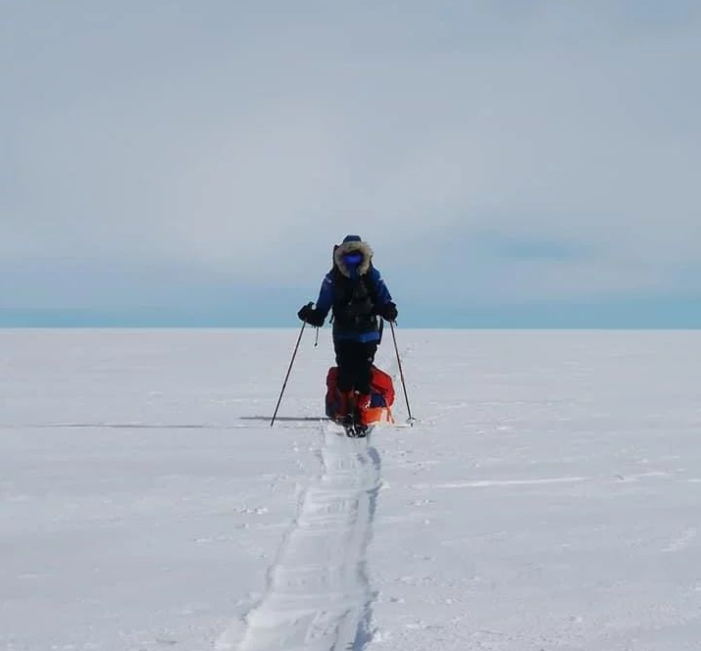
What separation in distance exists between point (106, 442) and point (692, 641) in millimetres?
5414

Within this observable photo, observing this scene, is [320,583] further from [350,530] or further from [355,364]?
[355,364]

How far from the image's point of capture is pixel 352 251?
8.53 m

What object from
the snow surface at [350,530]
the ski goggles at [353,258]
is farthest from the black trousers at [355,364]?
the ski goggles at [353,258]

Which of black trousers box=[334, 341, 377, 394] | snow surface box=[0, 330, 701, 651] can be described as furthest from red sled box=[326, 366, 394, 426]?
snow surface box=[0, 330, 701, 651]

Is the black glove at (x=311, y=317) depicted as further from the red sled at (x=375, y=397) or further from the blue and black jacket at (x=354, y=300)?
the red sled at (x=375, y=397)

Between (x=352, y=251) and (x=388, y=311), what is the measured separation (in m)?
0.61

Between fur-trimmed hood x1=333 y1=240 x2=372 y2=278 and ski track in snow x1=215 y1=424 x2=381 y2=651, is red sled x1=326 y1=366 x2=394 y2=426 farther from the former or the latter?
ski track in snow x1=215 y1=424 x2=381 y2=651

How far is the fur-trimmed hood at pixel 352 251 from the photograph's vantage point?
28.0ft

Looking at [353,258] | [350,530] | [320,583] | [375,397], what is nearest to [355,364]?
[375,397]

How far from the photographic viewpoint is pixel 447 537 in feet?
14.5

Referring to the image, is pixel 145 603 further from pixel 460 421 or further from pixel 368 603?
pixel 460 421

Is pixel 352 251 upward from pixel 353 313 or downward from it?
upward

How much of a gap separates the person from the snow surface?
1.78ft

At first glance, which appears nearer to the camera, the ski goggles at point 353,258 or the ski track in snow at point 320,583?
the ski track in snow at point 320,583
